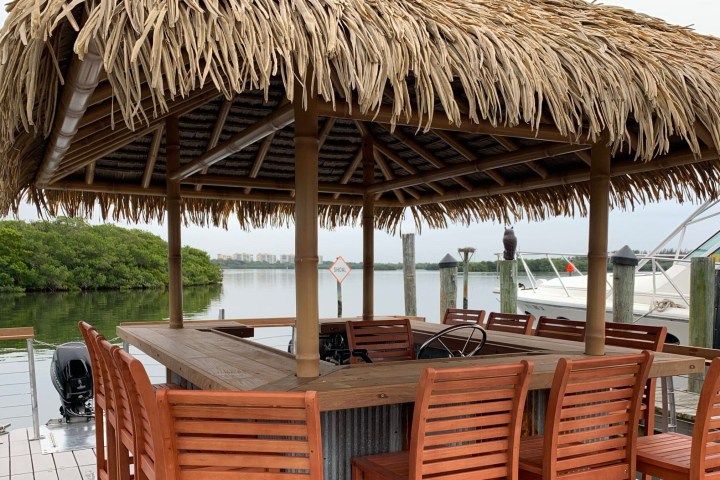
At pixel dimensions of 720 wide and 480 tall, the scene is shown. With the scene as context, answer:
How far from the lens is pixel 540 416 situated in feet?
10.3

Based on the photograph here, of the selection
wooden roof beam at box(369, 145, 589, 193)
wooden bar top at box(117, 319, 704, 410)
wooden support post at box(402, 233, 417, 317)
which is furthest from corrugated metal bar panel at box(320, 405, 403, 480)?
wooden support post at box(402, 233, 417, 317)

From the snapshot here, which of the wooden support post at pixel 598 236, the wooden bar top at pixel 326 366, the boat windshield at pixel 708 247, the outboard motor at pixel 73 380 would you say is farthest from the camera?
the boat windshield at pixel 708 247

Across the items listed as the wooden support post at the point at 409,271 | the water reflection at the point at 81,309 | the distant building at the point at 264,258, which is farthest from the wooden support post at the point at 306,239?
the water reflection at the point at 81,309

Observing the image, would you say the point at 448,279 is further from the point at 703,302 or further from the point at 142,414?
the point at 142,414

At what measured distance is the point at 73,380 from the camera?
17.8 feet

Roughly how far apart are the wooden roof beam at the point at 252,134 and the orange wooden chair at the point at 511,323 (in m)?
2.75

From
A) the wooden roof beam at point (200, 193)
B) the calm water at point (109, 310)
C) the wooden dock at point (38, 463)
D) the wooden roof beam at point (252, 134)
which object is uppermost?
the wooden roof beam at point (252, 134)

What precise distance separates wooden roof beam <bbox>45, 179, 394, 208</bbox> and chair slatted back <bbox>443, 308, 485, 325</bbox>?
1400mm

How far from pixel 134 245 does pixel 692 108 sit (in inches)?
1075

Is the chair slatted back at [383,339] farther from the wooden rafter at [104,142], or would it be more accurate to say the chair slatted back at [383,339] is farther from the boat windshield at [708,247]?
the boat windshield at [708,247]

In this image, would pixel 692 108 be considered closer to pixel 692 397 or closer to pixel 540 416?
pixel 540 416

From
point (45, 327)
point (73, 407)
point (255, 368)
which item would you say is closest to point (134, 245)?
point (45, 327)

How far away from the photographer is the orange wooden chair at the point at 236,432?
5.83 feet

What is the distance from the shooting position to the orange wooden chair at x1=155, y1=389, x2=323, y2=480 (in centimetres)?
178
